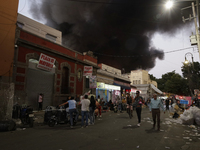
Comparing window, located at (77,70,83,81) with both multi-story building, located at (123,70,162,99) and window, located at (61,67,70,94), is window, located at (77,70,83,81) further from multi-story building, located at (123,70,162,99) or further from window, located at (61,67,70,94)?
multi-story building, located at (123,70,162,99)

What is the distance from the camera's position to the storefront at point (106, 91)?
84.9ft

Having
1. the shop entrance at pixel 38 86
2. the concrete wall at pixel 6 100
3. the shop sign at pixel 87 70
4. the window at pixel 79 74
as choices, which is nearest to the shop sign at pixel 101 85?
the window at pixel 79 74

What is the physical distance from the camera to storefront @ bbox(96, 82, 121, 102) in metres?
25.9

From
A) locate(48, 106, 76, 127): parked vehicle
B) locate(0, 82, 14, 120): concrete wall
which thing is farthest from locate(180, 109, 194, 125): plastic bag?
locate(0, 82, 14, 120): concrete wall

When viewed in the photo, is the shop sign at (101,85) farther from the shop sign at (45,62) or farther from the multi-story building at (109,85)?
the shop sign at (45,62)

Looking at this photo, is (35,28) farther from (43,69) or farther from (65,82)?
(65,82)

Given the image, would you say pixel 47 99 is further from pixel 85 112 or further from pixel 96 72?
pixel 96 72

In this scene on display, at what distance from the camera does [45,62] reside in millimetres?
15594

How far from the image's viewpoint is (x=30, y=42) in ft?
46.2

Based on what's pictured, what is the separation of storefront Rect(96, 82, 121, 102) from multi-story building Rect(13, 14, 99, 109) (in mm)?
4255

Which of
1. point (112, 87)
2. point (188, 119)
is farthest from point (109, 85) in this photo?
point (188, 119)

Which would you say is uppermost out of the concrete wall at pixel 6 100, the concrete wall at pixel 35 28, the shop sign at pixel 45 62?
the concrete wall at pixel 35 28

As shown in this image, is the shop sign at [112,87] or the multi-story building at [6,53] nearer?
the multi-story building at [6,53]

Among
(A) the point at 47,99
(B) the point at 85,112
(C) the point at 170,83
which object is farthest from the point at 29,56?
(C) the point at 170,83
